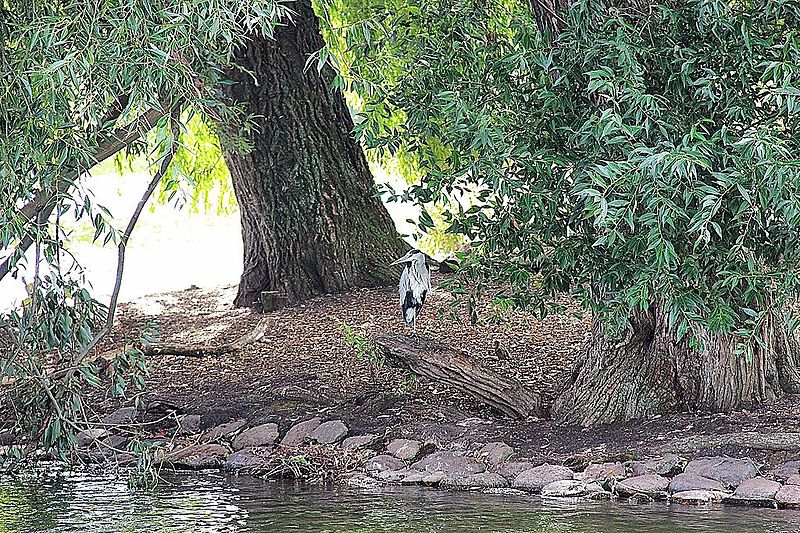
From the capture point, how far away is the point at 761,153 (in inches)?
204

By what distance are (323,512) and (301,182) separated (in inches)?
234

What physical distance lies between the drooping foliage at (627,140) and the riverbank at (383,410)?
3.61ft

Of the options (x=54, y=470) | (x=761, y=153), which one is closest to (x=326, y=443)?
(x=54, y=470)

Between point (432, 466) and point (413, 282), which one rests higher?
point (413, 282)

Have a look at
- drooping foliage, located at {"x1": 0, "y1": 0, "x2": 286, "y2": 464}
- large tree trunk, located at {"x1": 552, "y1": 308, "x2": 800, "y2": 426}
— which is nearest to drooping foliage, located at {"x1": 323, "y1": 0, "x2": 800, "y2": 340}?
drooping foliage, located at {"x1": 0, "y1": 0, "x2": 286, "y2": 464}

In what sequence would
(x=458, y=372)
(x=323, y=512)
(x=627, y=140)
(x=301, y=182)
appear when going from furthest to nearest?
(x=301, y=182) < (x=458, y=372) < (x=323, y=512) < (x=627, y=140)

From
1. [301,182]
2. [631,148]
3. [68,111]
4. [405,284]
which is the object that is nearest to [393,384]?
[405,284]

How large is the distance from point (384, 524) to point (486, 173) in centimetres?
207

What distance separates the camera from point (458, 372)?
8.64 m

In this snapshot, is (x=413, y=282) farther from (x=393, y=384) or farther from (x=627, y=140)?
(x=627, y=140)

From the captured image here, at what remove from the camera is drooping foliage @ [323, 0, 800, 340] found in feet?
17.7

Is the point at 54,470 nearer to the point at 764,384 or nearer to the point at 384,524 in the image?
the point at 384,524

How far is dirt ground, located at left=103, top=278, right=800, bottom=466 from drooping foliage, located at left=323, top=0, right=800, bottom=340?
1108 mm

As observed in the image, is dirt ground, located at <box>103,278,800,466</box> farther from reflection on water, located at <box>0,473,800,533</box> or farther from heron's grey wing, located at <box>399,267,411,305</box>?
reflection on water, located at <box>0,473,800,533</box>
